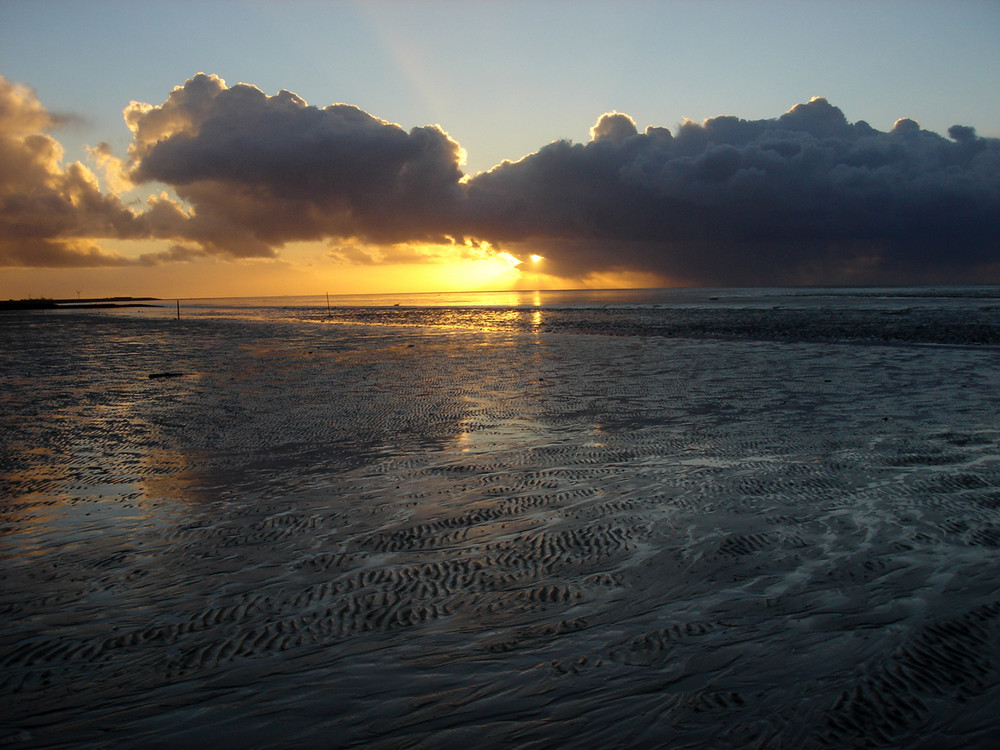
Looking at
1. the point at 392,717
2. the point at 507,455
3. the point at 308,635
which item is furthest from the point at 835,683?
the point at 507,455

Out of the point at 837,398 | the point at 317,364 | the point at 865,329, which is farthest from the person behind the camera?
the point at 865,329

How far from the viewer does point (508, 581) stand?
517 centimetres

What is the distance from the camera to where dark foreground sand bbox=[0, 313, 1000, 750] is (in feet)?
11.9

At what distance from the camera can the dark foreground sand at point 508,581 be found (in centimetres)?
361

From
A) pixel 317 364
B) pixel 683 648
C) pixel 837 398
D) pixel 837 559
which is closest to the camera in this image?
pixel 683 648

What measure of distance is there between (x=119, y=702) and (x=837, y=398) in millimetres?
13831

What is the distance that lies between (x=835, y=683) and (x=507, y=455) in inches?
228

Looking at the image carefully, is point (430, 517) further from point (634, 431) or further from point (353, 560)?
point (634, 431)

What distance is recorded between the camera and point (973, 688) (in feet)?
12.2

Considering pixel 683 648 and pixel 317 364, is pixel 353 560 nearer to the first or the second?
pixel 683 648

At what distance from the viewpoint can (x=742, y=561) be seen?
549cm

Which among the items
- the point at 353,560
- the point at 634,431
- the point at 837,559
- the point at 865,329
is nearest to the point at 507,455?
the point at 634,431

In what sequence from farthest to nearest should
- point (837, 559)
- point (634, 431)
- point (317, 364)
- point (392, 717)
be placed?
point (317, 364)
point (634, 431)
point (837, 559)
point (392, 717)

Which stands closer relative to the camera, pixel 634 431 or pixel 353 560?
pixel 353 560
